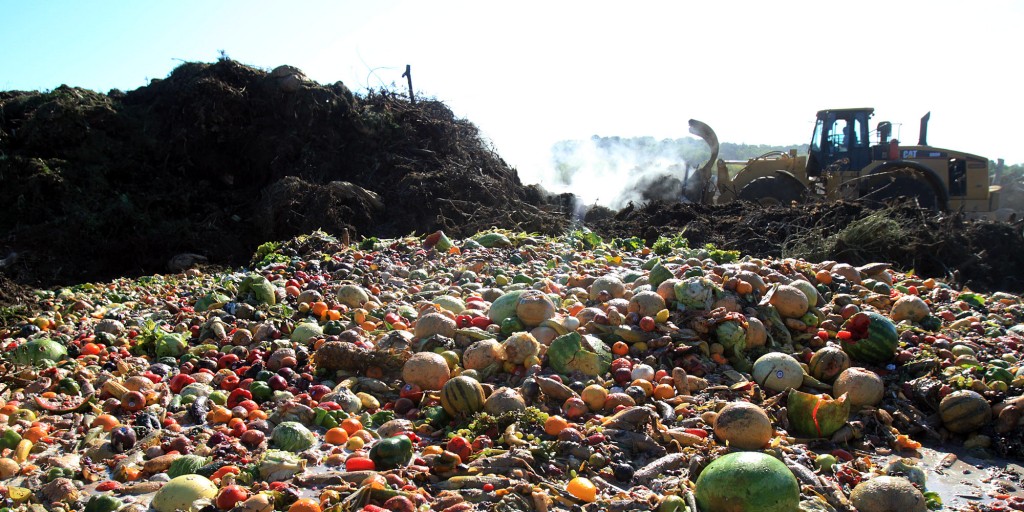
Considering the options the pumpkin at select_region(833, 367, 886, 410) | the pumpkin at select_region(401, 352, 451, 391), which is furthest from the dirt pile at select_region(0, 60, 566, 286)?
the pumpkin at select_region(833, 367, 886, 410)

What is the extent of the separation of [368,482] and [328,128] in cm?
1252

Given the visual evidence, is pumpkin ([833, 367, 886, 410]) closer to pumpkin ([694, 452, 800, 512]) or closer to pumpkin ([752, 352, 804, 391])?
pumpkin ([752, 352, 804, 391])

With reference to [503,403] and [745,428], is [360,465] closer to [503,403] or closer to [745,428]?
[503,403]

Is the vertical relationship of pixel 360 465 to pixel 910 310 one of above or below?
below

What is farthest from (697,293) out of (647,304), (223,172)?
(223,172)

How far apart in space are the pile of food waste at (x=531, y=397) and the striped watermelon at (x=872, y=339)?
2cm

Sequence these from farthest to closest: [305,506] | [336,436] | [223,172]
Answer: [223,172] < [336,436] < [305,506]

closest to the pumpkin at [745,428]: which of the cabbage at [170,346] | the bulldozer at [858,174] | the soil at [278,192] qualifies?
the cabbage at [170,346]

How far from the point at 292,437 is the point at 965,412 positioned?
4.03m

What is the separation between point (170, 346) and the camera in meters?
5.07

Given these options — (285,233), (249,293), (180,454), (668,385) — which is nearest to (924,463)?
(668,385)

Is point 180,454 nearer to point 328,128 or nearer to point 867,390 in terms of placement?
point 867,390

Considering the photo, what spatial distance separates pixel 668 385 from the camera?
4.26 metres

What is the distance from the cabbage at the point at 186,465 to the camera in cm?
322
